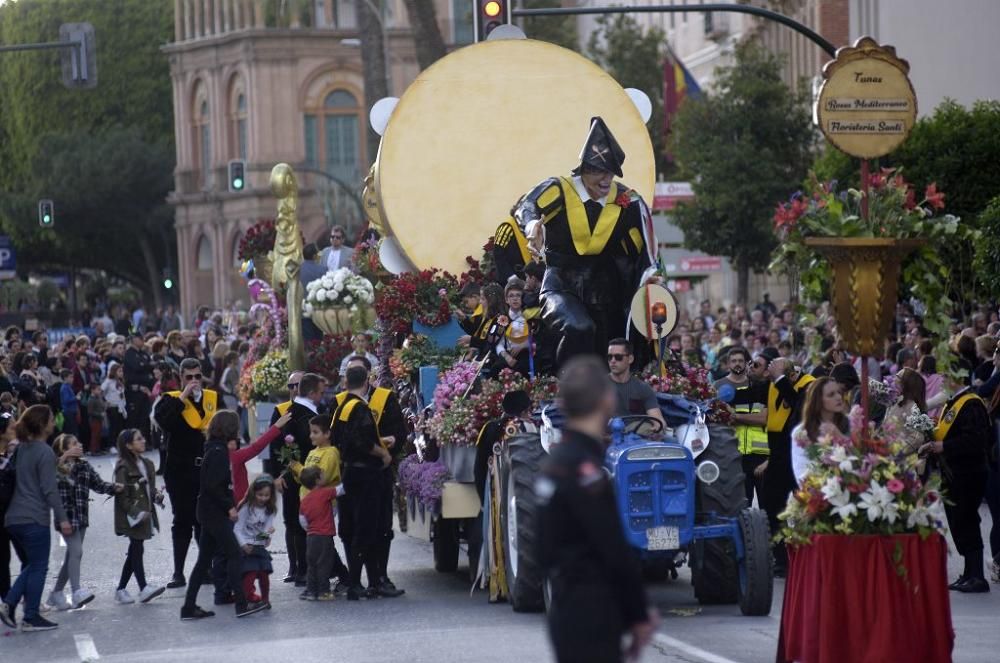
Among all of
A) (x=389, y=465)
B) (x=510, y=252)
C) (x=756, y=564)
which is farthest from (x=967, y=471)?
(x=389, y=465)

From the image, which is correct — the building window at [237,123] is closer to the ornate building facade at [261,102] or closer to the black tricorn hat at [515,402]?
the ornate building facade at [261,102]

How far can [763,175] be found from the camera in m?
41.1

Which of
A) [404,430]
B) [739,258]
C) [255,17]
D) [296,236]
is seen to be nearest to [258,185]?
[255,17]

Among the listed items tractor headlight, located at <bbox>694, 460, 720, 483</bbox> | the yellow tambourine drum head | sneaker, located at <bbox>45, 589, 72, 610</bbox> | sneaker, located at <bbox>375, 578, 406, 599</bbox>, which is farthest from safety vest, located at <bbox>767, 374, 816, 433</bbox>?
sneaker, located at <bbox>45, 589, 72, 610</bbox>

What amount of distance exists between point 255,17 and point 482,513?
64.1 metres

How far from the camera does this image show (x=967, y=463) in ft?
48.2

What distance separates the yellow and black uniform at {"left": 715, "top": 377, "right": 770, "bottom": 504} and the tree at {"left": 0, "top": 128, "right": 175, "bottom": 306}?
64.9 metres

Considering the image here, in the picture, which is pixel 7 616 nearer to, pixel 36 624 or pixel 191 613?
pixel 36 624

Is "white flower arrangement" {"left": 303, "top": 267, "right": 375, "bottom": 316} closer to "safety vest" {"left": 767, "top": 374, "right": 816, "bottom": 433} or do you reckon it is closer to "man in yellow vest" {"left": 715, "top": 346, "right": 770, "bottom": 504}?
"man in yellow vest" {"left": 715, "top": 346, "right": 770, "bottom": 504}

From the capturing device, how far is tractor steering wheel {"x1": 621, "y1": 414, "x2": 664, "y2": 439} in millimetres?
13172

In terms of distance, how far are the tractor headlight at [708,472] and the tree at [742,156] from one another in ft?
90.0

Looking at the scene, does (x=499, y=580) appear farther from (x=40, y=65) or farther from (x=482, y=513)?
(x=40, y=65)

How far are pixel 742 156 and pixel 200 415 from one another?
2638cm

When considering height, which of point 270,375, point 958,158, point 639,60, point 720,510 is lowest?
point 720,510
